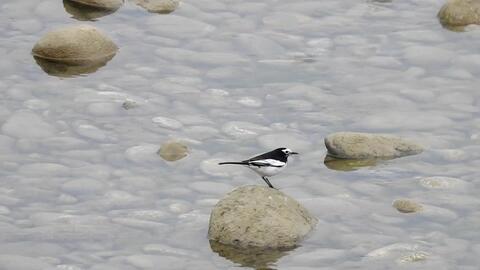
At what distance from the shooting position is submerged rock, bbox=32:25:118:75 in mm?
15484

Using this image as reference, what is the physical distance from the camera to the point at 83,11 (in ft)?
56.3

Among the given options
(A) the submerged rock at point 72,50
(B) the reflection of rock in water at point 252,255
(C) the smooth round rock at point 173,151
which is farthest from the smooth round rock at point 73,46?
(B) the reflection of rock in water at point 252,255

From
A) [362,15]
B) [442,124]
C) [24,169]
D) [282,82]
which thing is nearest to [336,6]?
[362,15]

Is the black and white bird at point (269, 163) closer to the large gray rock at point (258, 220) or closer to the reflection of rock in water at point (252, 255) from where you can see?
the large gray rock at point (258, 220)

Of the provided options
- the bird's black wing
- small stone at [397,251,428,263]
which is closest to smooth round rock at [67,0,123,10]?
the bird's black wing

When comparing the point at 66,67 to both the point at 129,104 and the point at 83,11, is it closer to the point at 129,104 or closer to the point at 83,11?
the point at 129,104

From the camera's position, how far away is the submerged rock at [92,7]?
56.3 ft

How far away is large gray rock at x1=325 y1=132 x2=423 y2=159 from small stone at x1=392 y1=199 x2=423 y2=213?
1144mm

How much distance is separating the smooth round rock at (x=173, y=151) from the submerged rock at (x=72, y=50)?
264 centimetres

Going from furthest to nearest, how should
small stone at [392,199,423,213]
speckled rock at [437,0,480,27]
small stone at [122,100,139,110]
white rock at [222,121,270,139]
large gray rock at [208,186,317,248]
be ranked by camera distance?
speckled rock at [437,0,480,27]
small stone at [122,100,139,110]
white rock at [222,121,270,139]
small stone at [392,199,423,213]
large gray rock at [208,186,317,248]

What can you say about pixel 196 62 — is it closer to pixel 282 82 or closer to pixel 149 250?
pixel 282 82

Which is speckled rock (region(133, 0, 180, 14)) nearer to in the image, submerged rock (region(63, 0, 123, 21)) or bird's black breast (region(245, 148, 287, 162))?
submerged rock (region(63, 0, 123, 21))

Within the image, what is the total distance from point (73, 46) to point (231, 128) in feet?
9.47

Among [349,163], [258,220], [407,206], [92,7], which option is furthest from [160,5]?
[258,220]
